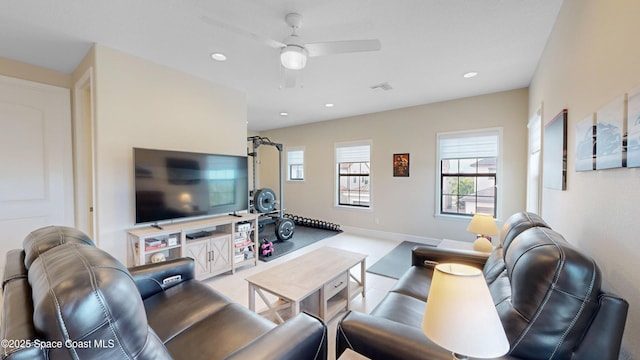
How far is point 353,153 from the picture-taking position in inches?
225

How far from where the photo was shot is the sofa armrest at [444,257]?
2.22 metres

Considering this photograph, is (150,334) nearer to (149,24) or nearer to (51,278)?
(51,278)

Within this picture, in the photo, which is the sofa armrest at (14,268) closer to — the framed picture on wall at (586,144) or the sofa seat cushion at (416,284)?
the sofa seat cushion at (416,284)

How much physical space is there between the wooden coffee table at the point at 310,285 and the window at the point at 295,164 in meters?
4.16

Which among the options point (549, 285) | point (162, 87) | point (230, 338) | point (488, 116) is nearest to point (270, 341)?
point (230, 338)

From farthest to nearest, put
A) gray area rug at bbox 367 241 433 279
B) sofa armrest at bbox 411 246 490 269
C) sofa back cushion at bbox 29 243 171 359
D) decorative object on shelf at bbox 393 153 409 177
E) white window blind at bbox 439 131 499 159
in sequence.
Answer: decorative object on shelf at bbox 393 153 409 177
white window blind at bbox 439 131 499 159
gray area rug at bbox 367 241 433 279
sofa armrest at bbox 411 246 490 269
sofa back cushion at bbox 29 243 171 359

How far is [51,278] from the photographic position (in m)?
0.76

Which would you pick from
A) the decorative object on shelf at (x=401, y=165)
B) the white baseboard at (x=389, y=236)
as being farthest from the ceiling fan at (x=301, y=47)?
the white baseboard at (x=389, y=236)

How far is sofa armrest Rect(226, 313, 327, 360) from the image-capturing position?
104 centimetres

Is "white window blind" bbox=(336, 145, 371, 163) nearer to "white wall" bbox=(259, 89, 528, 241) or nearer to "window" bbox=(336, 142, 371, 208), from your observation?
"window" bbox=(336, 142, 371, 208)

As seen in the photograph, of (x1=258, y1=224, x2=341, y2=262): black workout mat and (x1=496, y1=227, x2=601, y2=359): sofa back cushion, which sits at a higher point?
(x1=496, y1=227, x2=601, y2=359): sofa back cushion

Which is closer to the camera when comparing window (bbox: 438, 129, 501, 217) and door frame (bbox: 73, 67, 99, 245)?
door frame (bbox: 73, 67, 99, 245)

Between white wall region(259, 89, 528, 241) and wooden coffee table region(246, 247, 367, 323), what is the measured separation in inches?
102

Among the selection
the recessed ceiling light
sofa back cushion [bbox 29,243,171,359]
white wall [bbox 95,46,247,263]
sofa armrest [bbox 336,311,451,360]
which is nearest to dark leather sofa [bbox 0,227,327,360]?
sofa back cushion [bbox 29,243,171,359]
